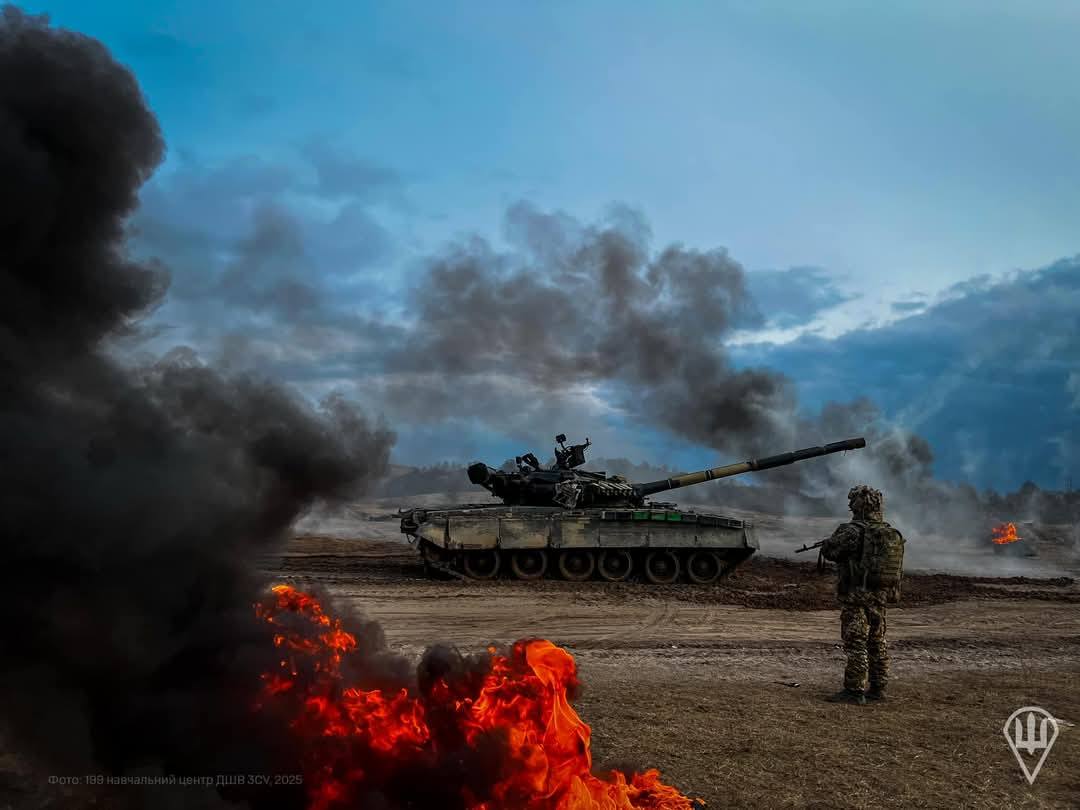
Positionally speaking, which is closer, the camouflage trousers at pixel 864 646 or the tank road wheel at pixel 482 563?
the camouflage trousers at pixel 864 646

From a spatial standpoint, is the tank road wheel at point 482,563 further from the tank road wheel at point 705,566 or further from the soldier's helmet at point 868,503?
the soldier's helmet at point 868,503

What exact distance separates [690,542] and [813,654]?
32.6ft

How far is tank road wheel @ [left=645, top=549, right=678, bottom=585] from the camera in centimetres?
2178

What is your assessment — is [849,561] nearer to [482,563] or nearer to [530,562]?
[530,562]

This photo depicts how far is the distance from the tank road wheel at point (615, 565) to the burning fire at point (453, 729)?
52.2 ft

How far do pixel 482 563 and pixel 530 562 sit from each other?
120cm

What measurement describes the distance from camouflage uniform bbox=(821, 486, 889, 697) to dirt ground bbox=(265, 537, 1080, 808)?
1.17 feet

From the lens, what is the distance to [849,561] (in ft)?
30.7

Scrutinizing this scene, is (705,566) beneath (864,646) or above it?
beneath

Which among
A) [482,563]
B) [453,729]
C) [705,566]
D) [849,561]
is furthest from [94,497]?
[705,566]

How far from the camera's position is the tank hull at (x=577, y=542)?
69.6 ft

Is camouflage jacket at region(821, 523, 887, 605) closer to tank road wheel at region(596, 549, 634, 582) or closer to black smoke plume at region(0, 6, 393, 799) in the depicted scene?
black smoke plume at region(0, 6, 393, 799)

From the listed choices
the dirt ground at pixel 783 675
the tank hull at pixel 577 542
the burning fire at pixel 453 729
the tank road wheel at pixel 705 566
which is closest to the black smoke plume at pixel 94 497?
the burning fire at pixel 453 729

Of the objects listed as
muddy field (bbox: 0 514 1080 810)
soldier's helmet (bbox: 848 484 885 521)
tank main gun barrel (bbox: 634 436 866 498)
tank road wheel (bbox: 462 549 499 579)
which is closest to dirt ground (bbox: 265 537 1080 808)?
muddy field (bbox: 0 514 1080 810)
